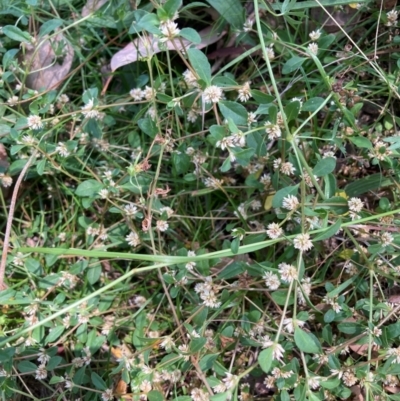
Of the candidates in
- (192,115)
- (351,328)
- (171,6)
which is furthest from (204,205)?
(171,6)

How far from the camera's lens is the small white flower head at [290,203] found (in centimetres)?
142

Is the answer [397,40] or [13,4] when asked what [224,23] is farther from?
[13,4]

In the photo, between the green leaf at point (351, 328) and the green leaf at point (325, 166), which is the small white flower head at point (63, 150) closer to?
the green leaf at point (325, 166)

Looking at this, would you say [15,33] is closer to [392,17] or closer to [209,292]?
[209,292]

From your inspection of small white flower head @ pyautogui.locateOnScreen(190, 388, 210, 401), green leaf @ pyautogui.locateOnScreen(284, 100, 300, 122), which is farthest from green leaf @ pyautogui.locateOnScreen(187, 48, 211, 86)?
small white flower head @ pyautogui.locateOnScreen(190, 388, 210, 401)

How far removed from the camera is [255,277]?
5.37 ft

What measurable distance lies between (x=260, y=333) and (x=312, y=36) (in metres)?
0.91

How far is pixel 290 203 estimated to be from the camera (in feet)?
4.66

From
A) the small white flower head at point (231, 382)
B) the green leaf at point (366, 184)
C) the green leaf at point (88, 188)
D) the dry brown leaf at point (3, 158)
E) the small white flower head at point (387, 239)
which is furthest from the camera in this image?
the dry brown leaf at point (3, 158)

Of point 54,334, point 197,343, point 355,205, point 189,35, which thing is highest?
point 189,35

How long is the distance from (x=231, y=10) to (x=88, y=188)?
75 centimetres

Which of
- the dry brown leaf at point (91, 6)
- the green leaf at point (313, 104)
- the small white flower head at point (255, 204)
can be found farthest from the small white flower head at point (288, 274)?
the dry brown leaf at point (91, 6)

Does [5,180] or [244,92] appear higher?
[244,92]

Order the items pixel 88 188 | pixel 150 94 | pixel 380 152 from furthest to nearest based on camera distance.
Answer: pixel 88 188, pixel 150 94, pixel 380 152
